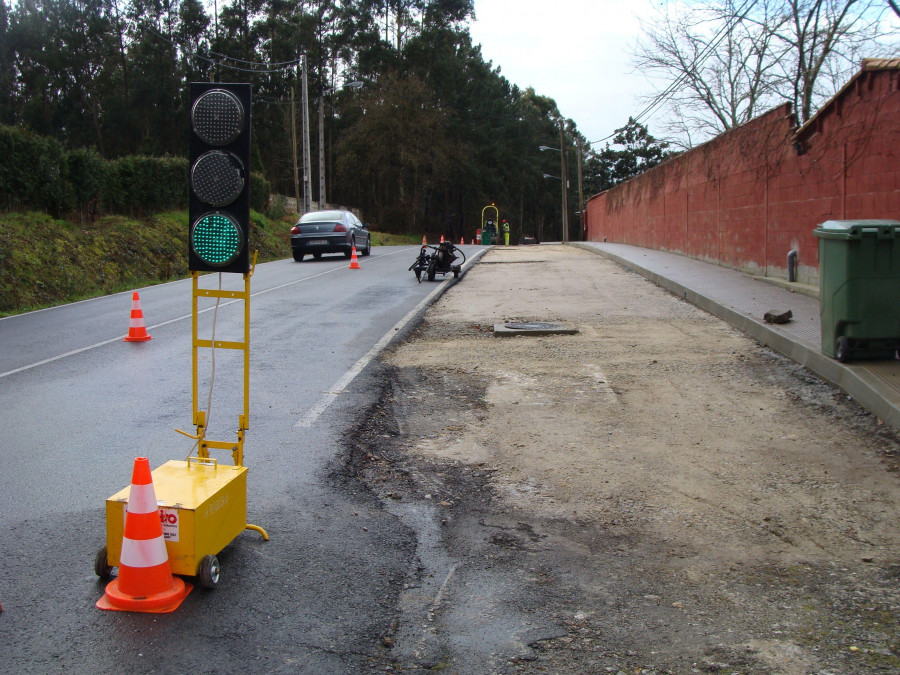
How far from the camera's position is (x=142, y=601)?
3.67 meters

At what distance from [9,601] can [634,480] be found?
3.61m

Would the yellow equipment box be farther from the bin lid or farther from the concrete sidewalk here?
the bin lid

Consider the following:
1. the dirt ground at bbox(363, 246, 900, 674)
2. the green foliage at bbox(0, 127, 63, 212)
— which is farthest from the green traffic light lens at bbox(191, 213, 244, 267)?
the green foliage at bbox(0, 127, 63, 212)

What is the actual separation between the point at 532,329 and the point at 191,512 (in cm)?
804

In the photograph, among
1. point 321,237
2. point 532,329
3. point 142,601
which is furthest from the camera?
point 321,237

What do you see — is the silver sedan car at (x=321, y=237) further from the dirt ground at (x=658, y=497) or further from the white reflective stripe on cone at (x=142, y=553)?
the white reflective stripe on cone at (x=142, y=553)

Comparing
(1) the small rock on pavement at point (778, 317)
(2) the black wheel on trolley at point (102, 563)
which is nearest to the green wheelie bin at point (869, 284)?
(1) the small rock on pavement at point (778, 317)

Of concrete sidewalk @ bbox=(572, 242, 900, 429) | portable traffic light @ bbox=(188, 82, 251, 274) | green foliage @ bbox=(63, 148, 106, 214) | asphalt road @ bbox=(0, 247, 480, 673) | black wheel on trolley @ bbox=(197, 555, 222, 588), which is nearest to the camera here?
asphalt road @ bbox=(0, 247, 480, 673)

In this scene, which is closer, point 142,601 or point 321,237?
point 142,601

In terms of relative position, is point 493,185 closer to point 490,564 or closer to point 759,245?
point 759,245

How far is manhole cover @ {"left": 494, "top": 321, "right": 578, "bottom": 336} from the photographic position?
1130 centimetres

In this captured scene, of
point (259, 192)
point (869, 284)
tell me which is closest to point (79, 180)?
point (259, 192)

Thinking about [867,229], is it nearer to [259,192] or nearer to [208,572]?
[208,572]

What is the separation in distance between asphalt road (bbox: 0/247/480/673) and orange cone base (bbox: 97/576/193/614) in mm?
41
